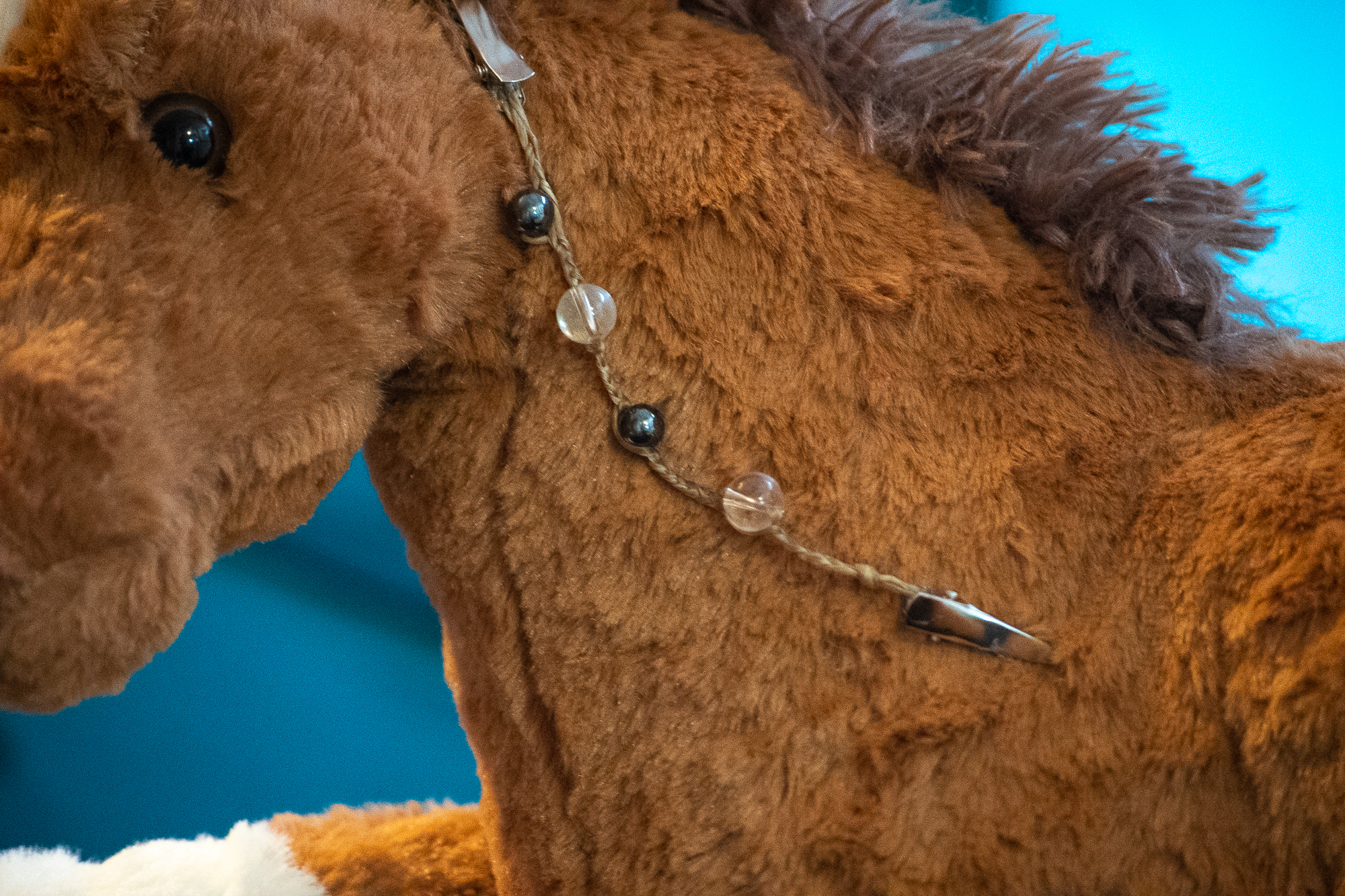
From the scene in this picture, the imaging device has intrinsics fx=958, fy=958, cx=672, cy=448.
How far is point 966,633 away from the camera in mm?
476

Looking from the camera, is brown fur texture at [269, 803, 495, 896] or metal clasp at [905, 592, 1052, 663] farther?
brown fur texture at [269, 803, 495, 896]

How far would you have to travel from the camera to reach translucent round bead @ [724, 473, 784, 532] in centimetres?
47

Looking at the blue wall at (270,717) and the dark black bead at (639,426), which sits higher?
the dark black bead at (639,426)

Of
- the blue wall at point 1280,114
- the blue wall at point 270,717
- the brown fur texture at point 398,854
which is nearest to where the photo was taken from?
the brown fur texture at point 398,854

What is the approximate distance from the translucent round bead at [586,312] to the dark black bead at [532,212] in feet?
0.12

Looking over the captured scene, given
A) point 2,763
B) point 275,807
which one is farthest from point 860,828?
point 2,763

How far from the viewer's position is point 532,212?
1.56 feet

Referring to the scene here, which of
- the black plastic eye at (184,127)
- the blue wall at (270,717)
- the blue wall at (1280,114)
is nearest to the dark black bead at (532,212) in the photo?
the black plastic eye at (184,127)

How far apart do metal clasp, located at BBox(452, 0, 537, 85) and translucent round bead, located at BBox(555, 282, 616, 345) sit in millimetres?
108

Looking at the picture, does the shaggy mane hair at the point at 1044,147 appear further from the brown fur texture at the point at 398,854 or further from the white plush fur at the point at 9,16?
the brown fur texture at the point at 398,854

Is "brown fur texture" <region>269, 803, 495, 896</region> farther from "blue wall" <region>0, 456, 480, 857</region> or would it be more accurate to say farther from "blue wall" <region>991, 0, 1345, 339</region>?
"blue wall" <region>991, 0, 1345, 339</region>

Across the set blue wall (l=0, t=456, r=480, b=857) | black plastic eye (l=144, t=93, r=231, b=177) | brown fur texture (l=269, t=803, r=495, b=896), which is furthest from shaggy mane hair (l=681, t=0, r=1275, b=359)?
blue wall (l=0, t=456, r=480, b=857)

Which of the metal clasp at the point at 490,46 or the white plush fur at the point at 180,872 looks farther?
the white plush fur at the point at 180,872

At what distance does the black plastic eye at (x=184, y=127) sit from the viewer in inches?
16.1
